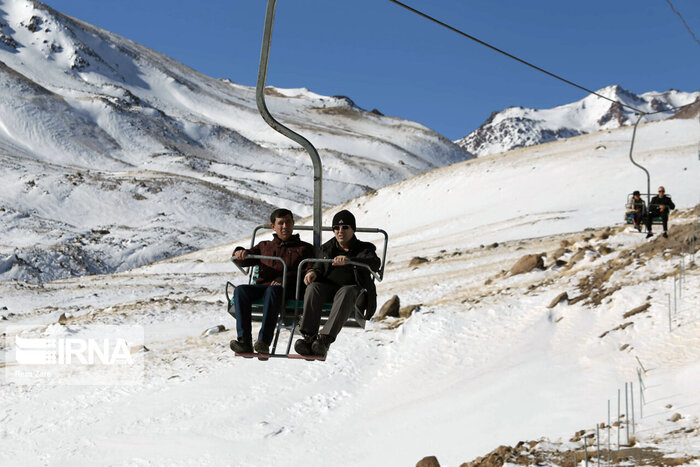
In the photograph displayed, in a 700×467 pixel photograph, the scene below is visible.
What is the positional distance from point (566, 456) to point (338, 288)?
6368mm

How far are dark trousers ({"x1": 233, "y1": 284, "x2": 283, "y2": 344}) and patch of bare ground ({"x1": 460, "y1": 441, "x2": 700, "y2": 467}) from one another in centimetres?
575

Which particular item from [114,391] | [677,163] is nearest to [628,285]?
[114,391]

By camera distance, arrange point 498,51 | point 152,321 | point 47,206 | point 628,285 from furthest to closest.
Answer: point 47,206
point 152,321
point 628,285
point 498,51

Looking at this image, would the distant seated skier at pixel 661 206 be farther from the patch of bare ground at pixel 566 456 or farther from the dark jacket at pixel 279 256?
the dark jacket at pixel 279 256

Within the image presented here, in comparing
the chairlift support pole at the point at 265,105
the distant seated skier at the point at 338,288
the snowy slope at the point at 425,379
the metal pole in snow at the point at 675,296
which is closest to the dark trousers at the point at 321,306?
the distant seated skier at the point at 338,288

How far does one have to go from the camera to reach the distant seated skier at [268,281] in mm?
8641

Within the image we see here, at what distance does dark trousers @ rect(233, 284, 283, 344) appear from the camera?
8.66 m

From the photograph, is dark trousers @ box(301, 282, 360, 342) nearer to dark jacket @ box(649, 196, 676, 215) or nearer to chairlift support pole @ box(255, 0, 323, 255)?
chairlift support pole @ box(255, 0, 323, 255)

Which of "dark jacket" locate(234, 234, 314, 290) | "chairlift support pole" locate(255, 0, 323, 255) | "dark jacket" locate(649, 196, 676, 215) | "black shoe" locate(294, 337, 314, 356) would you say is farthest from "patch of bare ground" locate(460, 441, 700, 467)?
"dark jacket" locate(649, 196, 676, 215)

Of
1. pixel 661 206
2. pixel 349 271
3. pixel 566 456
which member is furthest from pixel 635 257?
pixel 349 271

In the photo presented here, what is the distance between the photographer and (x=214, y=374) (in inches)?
957

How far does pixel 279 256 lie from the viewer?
9055 millimetres

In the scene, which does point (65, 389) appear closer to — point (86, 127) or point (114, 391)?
point (114, 391)

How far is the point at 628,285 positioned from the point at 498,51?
12.5 metres
